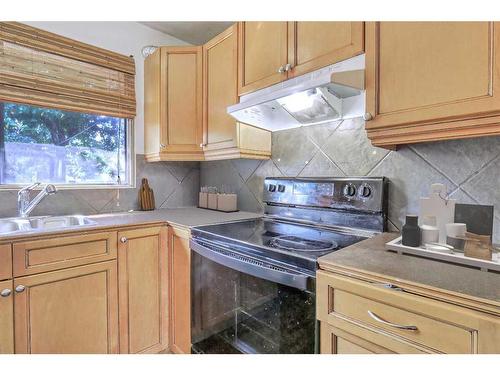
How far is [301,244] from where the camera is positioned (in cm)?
113

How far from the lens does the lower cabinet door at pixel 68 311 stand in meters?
1.22

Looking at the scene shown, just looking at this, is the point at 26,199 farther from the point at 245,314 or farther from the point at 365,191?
the point at 365,191

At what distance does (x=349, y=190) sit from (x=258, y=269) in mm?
690

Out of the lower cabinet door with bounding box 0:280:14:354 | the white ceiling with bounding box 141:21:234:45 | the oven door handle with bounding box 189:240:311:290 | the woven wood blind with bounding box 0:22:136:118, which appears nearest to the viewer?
the oven door handle with bounding box 189:240:311:290

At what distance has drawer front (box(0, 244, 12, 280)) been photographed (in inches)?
45.7

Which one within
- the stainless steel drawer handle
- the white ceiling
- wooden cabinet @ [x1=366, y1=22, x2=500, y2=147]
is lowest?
the stainless steel drawer handle

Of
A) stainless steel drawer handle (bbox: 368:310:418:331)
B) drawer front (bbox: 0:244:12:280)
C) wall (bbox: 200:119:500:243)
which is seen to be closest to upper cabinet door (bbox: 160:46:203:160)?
wall (bbox: 200:119:500:243)

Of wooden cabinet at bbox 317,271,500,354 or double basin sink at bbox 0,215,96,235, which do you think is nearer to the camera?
wooden cabinet at bbox 317,271,500,354

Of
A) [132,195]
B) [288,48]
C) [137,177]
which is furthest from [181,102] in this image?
[288,48]

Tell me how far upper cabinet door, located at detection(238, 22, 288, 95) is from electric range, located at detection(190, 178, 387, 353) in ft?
2.00

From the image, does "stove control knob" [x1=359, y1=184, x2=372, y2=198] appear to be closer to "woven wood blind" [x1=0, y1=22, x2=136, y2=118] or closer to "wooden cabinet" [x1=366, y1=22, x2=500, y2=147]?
"wooden cabinet" [x1=366, y1=22, x2=500, y2=147]
